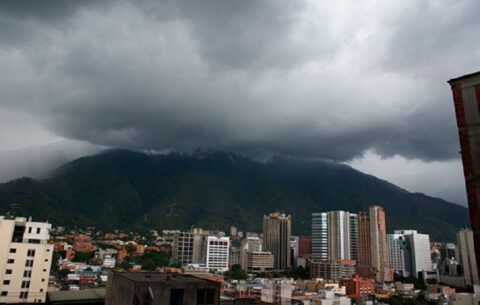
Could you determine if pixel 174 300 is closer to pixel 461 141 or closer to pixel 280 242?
pixel 461 141

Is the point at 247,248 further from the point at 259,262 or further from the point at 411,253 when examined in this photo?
the point at 411,253

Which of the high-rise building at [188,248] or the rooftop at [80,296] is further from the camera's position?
the high-rise building at [188,248]

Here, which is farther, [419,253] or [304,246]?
[304,246]

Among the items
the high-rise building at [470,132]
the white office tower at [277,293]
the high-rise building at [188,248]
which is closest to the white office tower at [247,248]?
the high-rise building at [188,248]

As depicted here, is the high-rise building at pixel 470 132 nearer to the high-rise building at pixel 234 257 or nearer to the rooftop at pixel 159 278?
the rooftop at pixel 159 278

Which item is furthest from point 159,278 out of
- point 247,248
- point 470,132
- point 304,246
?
point 304,246
